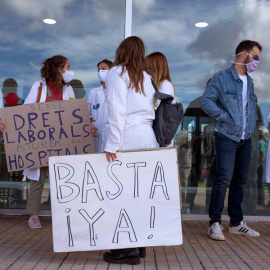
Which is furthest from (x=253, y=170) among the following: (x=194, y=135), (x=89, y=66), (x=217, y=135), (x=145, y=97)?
(x=145, y=97)

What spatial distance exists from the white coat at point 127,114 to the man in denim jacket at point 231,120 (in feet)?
3.88

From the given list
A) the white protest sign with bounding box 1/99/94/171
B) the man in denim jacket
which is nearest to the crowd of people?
the man in denim jacket

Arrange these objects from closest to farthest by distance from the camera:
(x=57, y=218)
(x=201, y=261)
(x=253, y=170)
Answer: (x=57, y=218), (x=201, y=261), (x=253, y=170)

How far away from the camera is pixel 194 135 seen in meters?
6.52

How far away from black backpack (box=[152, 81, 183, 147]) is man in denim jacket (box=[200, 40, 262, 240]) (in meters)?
1.05

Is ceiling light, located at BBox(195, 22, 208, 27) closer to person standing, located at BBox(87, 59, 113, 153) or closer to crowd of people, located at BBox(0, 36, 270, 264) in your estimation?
crowd of people, located at BBox(0, 36, 270, 264)

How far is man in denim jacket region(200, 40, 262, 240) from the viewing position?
15.5 feet

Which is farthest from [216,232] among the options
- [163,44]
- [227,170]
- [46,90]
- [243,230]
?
[163,44]

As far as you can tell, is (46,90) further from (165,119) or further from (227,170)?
(227,170)

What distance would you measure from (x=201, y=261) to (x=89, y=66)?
12.4 feet

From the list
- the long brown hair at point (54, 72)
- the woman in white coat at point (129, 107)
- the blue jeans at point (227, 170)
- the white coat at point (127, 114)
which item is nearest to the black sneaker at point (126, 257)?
the woman in white coat at point (129, 107)

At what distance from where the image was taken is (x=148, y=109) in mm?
3699

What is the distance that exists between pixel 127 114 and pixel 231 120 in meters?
1.48

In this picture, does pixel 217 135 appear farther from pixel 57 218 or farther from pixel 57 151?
pixel 57 218
